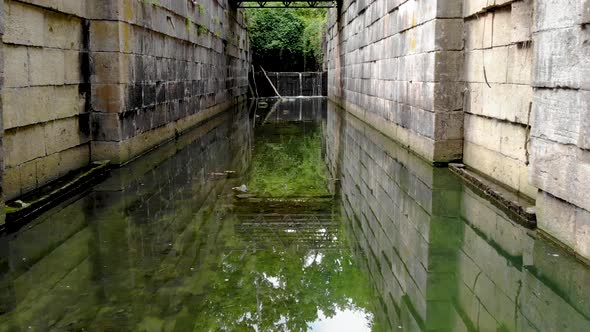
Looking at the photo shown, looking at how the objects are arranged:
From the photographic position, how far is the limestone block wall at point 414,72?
343 inches

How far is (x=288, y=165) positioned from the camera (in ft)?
31.1

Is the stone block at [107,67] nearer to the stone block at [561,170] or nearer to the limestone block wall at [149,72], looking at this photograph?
the limestone block wall at [149,72]

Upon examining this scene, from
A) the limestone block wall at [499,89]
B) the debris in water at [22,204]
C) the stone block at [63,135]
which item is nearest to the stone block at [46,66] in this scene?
the stone block at [63,135]

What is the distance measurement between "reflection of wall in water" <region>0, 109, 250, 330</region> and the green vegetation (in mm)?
28128

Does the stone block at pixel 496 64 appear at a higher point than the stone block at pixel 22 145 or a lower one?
higher

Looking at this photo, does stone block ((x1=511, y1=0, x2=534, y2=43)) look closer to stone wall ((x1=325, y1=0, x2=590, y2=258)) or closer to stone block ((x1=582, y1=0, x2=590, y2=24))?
stone wall ((x1=325, y1=0, x2=590, y2=258))

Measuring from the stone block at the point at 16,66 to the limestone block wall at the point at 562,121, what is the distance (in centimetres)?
510

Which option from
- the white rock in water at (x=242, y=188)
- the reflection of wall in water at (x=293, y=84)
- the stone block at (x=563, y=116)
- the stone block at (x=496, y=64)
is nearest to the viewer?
the stone block at (x=563, y=116)

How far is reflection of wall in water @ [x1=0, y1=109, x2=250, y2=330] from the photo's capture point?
3.69 m

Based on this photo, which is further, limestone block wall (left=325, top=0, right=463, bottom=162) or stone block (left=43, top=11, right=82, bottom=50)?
limestone block wall (left=325, top=0, right=463, bottom=162)

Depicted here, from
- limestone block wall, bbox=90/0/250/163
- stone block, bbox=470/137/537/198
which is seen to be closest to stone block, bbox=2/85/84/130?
limestone block wall, bbox=90/0/250/163

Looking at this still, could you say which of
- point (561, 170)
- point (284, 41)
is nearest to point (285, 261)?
point (561, 170)

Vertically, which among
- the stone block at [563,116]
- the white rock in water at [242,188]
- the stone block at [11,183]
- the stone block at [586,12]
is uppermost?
the stone block at [586,12]

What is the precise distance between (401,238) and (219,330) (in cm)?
238
